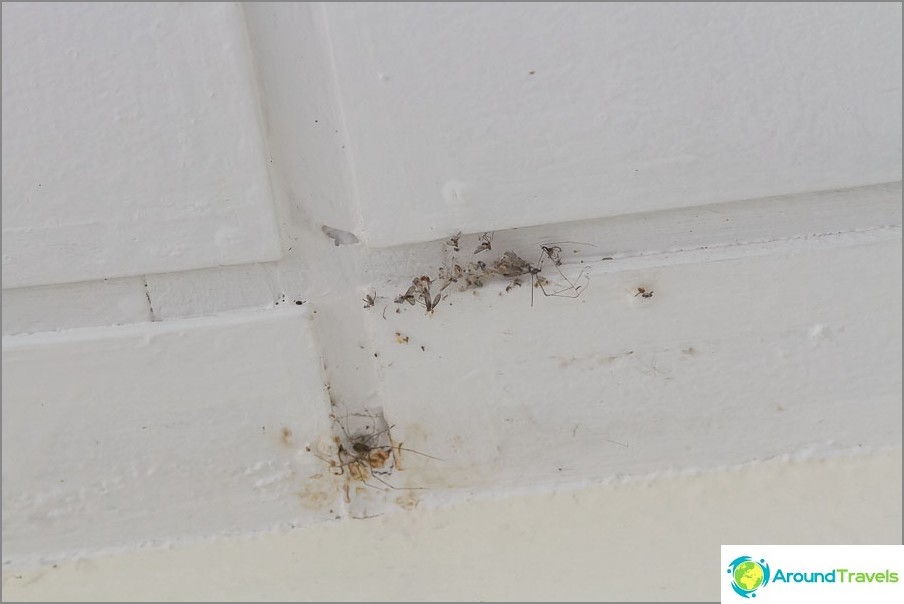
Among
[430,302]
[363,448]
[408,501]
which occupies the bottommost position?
[408,501]

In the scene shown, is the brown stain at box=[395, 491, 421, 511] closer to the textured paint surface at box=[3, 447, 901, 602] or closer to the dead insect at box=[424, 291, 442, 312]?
the textured paint surface at box=[3, 447, 901, 602]

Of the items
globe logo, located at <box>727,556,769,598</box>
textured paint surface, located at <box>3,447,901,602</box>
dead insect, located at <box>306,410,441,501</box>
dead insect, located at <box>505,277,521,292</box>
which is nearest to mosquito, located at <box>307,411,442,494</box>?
dead insect, located at <box>306,410,441,501</box>

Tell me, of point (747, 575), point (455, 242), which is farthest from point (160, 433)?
point (747, 575)

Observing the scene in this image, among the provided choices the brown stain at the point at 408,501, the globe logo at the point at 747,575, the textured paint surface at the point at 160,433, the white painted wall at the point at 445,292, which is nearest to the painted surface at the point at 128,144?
the white painted wall at the point at 445,292

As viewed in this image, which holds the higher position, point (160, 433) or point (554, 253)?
point (554, 253)

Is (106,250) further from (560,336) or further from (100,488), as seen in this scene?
(560,336)

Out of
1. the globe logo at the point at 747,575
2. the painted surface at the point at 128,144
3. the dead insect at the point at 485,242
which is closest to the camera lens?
the painted surface at the point at 128,144

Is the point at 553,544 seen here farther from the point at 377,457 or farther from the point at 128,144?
the point at 128,144

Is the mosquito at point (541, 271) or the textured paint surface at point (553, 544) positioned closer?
the mosquito at point (541, 271)

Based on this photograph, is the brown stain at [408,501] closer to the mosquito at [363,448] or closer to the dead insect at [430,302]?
the mosquito at [363,448]
